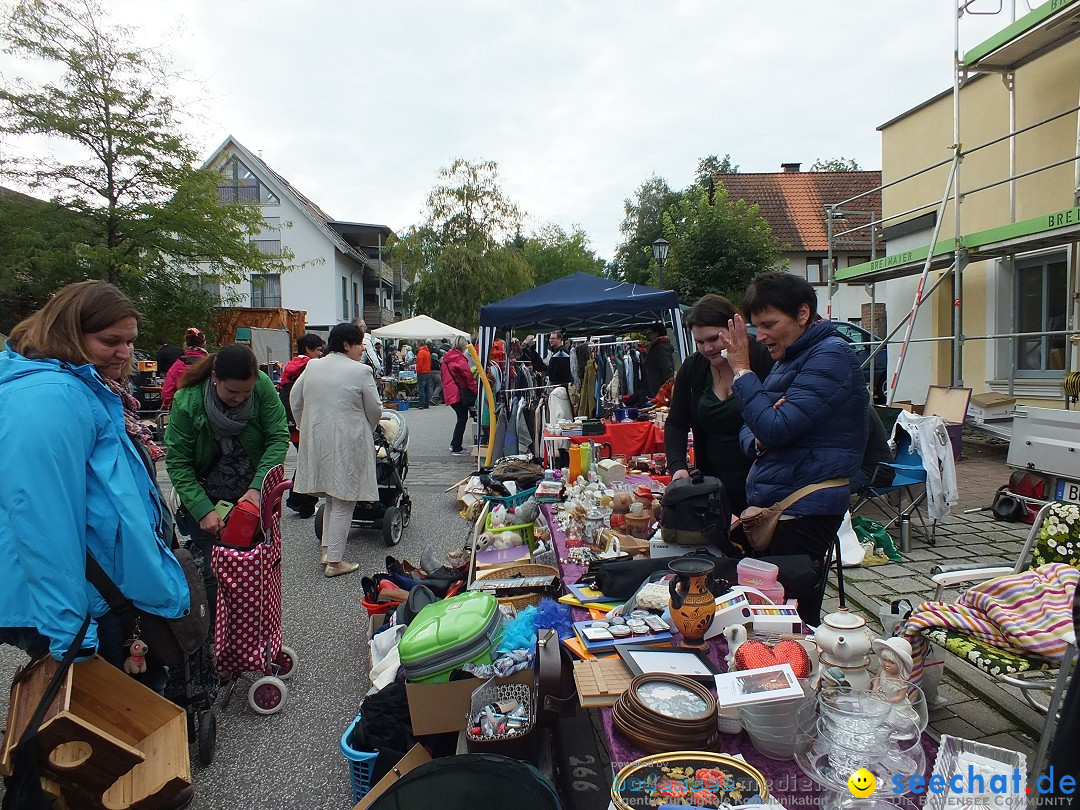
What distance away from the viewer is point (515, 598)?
2965 millimetres

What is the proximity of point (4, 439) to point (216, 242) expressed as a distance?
14897 millimetres

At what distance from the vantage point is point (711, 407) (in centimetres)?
324

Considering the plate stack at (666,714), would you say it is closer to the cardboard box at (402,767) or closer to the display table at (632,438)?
the cardboard box at (402,767)

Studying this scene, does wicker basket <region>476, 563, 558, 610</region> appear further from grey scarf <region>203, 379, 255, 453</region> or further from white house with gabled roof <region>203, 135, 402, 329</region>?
white house with gabled roof <region>203, 135, 402, 329</region>

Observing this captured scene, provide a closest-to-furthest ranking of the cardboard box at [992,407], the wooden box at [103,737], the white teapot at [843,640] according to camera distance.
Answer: the white teapot at [843,640] → the wooden box at [103,737] → the cardboard box at [992,407]

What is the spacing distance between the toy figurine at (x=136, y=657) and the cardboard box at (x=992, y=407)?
9156mm

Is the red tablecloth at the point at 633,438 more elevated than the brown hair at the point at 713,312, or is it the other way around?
the brown hair at the point at 713,312

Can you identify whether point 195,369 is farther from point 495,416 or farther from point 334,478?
point 495,416

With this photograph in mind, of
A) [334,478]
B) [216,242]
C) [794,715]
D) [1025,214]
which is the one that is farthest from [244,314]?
[794,715]

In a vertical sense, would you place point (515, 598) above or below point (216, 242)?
below

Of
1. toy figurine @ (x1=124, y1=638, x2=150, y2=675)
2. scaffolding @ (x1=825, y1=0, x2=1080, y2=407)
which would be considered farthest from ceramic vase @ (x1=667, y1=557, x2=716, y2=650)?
→ scaffolding @ (x1=825, y1=0, x2=1080, y2=407)

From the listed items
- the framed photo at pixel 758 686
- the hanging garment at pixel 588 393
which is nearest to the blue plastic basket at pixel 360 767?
the framed photo at pixel 758 686

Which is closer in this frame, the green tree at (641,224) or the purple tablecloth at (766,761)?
the purple tablecloth at (766,761)

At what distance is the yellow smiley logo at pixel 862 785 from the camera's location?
53.8 inches
